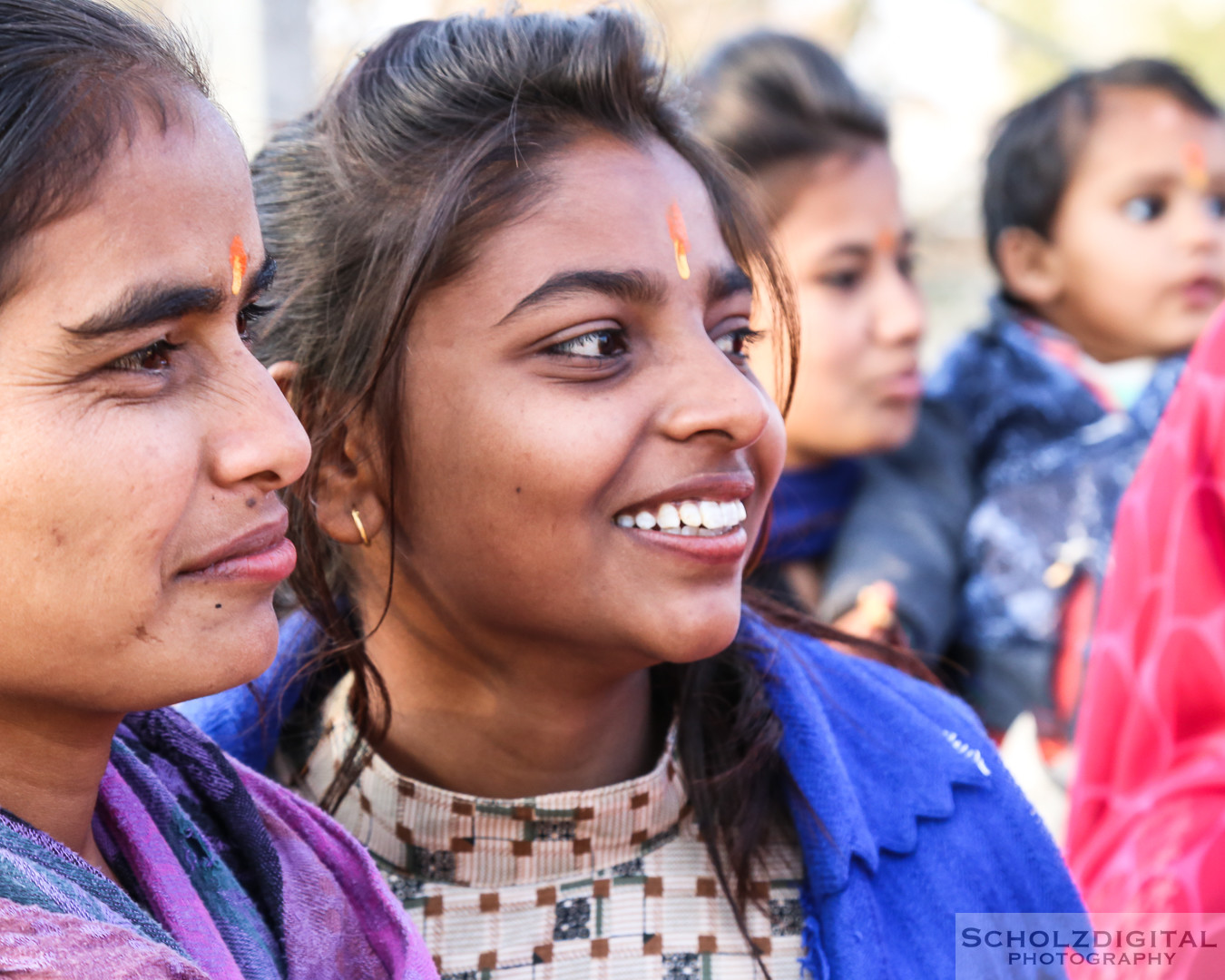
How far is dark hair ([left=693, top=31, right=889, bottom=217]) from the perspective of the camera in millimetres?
3250

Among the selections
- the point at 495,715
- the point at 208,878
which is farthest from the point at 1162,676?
the point at 208,878

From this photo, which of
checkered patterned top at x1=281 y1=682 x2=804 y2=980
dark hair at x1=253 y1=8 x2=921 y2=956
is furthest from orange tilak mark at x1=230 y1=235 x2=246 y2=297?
checkered patterned top at x1=281 y1=682 x2=804 y2=980

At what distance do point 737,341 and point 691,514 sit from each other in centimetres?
37

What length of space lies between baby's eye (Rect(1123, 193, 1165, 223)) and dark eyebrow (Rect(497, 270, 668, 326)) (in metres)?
2.31

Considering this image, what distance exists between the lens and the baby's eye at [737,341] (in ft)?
6.12

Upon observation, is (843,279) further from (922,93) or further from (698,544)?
(922,93)

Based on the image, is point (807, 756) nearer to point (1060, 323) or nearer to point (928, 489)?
point (928, 489)

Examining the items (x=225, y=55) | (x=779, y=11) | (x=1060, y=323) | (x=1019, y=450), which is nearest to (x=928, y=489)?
(x=1019, y=450)

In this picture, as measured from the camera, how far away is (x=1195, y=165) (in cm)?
349

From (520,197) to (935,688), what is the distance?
102cm

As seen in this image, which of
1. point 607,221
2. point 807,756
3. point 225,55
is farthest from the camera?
point 225,55

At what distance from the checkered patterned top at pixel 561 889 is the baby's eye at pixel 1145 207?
2.40m

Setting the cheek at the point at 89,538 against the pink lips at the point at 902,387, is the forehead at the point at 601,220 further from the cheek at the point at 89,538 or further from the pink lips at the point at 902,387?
the pink lips at the point at 902,387

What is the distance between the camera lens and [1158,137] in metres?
3.56
